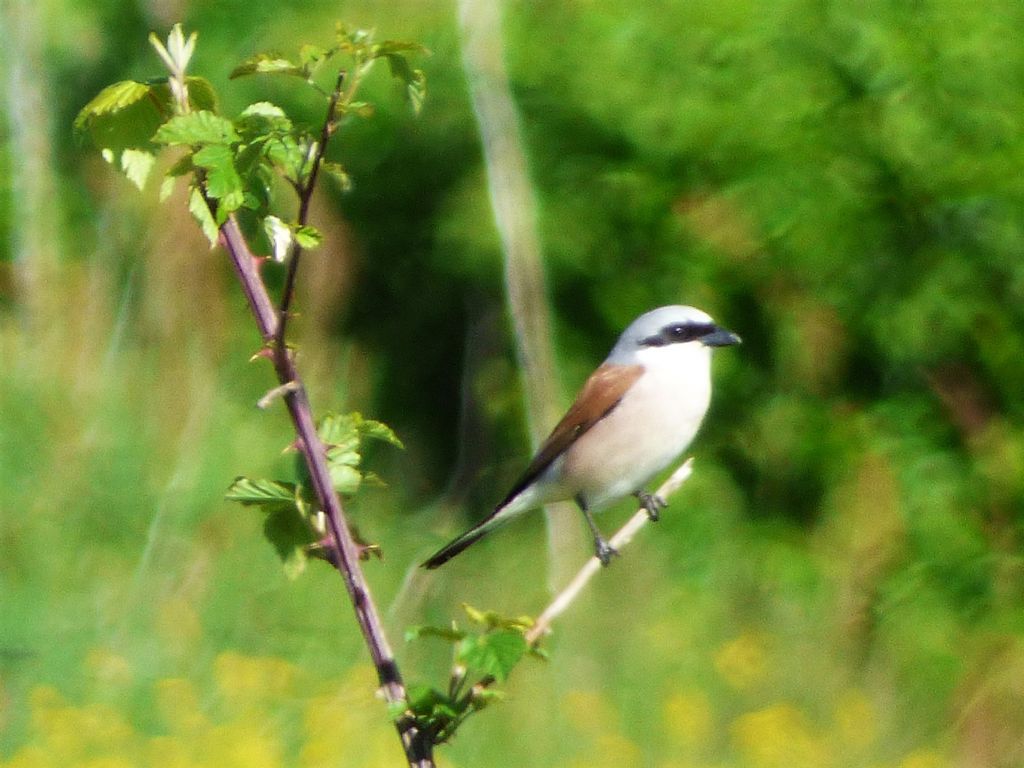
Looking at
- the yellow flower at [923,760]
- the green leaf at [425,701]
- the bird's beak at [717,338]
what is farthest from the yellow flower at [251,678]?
the green leaf at [425,701]

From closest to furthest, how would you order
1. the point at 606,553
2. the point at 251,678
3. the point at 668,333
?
the point at 606,553 → the point at 668,333 → the point at 251,678

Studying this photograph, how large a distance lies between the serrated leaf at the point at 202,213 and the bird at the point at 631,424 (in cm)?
196

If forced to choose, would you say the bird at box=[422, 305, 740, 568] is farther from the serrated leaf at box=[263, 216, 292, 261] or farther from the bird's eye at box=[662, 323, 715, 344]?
the serrated leaf at box=[263, 216, 292, 261]

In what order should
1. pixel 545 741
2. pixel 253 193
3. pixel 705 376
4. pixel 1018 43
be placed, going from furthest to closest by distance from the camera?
pixel 1018 43, pixel 545 741, pixel 705 376, pixel 253 193

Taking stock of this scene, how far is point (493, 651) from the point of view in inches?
46.7

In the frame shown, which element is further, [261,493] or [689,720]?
[689,720]

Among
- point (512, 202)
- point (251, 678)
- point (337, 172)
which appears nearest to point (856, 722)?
point (251, 678)

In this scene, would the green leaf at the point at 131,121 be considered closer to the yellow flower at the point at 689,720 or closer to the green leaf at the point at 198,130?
the green leaf at the point at 198,130

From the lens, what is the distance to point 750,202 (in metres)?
6.00

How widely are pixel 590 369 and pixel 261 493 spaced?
5015 millimetres

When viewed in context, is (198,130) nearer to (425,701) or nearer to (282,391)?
(282,391)

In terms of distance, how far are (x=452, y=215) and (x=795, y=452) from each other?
1.74 metres

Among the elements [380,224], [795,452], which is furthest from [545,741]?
[380,224]

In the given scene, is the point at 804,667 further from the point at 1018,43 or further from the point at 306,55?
the point at 306,55
